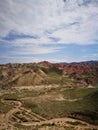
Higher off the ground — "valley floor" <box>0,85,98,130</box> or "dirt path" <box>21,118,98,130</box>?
"valley floor" <box>0,85,98,130</box>

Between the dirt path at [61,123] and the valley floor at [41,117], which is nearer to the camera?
the valley floor at [41,117]

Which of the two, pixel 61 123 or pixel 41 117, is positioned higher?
pixel 41 117

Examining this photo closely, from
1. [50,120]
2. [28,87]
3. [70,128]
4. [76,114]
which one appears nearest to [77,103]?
[76,114]

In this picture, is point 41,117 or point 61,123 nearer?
point 61,123

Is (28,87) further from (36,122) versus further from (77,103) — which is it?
(36,122)

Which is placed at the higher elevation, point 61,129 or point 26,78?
point 26,78

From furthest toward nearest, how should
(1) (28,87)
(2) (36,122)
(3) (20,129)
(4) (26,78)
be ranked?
1. (4) (26,78)
2. (1) (28,87)
3. (2) (36,122)
4. (3) (20,129)

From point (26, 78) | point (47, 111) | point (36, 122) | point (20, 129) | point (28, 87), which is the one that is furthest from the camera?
point (26, 78)

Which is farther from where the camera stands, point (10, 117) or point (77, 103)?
point (77, 103)

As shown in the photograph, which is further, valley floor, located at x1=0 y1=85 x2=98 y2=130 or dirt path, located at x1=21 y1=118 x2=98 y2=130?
dirt path, located at x1=21 y1=118 x2=98 y2=130

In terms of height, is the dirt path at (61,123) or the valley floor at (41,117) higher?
the valley floor at (41,117)
